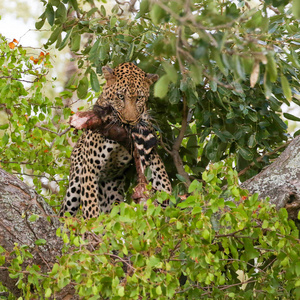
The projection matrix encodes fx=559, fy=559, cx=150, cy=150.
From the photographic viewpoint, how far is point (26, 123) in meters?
5.74

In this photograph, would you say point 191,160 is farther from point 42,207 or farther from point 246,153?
point 42,207

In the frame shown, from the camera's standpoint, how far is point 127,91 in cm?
501

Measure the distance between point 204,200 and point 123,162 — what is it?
2.20m

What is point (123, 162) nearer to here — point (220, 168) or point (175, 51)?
point (220, 168)

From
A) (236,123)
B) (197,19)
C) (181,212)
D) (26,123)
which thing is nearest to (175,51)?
(197,19)

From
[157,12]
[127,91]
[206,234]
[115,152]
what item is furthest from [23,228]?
[157,12]

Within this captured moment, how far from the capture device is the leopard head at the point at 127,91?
15.8 feet

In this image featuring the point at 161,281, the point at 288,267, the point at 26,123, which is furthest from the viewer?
the point at 26,123

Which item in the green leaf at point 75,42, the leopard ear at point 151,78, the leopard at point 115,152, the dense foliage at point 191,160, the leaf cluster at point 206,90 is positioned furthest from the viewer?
the leopard ear at point 151,78

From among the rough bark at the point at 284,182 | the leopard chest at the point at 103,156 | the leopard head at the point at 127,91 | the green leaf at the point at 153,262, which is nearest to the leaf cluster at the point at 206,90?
the leopard head at the point at 127,91

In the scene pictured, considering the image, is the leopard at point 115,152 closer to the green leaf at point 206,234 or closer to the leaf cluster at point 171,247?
the leaf cluster at point 171,247

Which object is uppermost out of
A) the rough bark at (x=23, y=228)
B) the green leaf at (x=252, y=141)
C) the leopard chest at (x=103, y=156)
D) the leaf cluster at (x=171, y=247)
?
the leaf cluster at (x=171, y=247)

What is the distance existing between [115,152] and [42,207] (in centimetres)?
134

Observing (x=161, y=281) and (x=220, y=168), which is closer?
(x=161, y=281)
